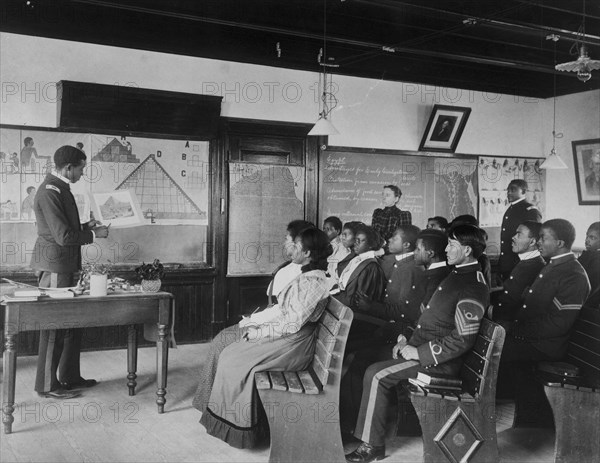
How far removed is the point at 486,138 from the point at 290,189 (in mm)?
3097

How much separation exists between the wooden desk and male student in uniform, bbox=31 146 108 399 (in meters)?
0.51

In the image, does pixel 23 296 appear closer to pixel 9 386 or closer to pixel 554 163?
pixel 9 386

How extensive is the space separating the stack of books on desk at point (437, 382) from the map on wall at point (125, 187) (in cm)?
311

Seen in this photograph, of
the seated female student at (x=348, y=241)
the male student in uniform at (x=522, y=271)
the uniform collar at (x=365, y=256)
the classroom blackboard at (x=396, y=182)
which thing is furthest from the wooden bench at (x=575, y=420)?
the classroom blackboard at (x=396, y=182)

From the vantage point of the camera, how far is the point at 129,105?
6262mm

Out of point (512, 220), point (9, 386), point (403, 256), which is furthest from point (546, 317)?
point (512, 220)

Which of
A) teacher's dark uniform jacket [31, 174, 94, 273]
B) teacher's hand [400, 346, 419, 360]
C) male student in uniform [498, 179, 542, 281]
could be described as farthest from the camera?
male student in uniform [498, 179, 542, 281]

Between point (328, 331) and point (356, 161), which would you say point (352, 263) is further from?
point (356, 161)

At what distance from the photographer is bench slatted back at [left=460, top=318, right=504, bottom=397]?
3.09 meters

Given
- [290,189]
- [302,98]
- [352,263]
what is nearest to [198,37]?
[302,98]

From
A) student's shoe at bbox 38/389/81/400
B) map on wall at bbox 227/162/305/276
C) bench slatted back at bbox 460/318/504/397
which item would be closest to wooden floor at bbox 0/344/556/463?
student's shoe at bbox 38/389/81/400

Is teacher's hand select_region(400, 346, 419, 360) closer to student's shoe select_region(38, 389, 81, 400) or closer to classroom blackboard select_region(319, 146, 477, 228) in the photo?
student's shoe select_region(38, 389, 81, 400)

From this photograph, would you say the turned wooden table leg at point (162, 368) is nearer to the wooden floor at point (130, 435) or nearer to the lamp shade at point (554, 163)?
the wooden floor at point (130, 435)

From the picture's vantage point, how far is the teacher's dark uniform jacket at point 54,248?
4.43 metres
